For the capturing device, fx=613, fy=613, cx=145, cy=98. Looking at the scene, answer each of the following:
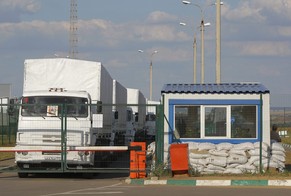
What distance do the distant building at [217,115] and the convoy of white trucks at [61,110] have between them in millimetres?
1977

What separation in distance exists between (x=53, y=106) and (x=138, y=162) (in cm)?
326

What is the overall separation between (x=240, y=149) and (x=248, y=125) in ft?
3.99

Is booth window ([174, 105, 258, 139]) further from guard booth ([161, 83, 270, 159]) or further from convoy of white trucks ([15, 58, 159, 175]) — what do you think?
convoy of white trucks ([15, 58, 159, 175])

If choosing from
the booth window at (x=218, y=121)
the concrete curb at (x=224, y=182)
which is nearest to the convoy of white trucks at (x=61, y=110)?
the booth window at (x=218, y=121)

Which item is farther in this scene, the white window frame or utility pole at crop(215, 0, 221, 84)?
utility pole at crop(215, 0, 221, 84)

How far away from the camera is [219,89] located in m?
20.3

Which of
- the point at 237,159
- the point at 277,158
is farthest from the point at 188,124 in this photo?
the point at 277,158

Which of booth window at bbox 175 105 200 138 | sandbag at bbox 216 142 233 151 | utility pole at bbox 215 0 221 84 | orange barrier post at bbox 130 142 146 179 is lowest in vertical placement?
orange barrier post at bbox 130 142 146 179

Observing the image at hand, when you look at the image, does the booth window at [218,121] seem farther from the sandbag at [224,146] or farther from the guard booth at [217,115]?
the sandbag at [224,146]

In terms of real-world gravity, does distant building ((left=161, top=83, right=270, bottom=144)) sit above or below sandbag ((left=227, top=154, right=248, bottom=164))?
above

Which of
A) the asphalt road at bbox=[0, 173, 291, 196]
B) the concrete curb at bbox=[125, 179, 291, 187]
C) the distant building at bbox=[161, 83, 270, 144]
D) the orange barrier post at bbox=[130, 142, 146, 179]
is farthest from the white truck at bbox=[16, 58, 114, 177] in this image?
the concrete curb at bbox=[125, 179, 291, 187]

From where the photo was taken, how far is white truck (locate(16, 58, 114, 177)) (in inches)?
752

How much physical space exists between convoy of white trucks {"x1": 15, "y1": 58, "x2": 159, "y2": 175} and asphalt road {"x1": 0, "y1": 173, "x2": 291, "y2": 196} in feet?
2.75

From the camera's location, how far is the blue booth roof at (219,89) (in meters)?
20.0
